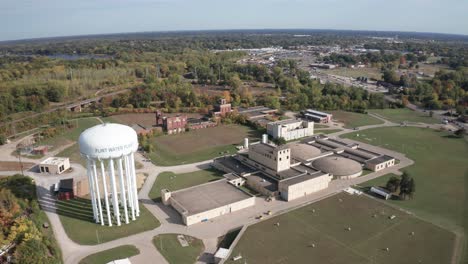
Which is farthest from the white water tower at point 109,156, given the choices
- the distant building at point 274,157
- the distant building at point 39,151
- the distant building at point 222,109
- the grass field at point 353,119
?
the grass field at point 353,119

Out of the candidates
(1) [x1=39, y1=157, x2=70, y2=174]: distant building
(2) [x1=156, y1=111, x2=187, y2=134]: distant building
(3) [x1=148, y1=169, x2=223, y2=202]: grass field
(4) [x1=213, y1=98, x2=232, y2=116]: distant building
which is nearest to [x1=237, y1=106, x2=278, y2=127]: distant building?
(4) [x1=213, y1=98, x2=232, y2=116]: distant building

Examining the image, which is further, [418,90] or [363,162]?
[418,90]

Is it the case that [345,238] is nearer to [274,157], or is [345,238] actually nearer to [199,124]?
[274,157]

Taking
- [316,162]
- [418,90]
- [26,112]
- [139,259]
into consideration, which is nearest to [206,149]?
[316,162]

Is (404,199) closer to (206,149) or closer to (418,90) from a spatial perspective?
(206,149)

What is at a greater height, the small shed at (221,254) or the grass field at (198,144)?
the grass field at (198,144)

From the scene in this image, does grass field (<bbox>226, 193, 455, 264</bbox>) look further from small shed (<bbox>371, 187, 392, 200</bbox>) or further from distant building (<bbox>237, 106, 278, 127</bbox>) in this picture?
distant building (<bbox>237, 106, 278, 127</bbox>)

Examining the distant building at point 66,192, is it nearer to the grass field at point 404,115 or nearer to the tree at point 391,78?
the grass field at point 404,115
